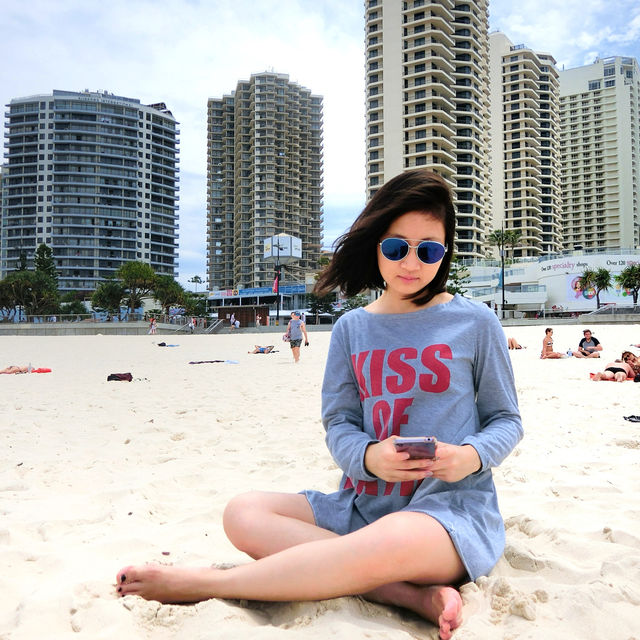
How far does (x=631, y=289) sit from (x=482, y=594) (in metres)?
65.7

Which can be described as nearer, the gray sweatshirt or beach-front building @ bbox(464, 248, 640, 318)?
the gray sweatshirt

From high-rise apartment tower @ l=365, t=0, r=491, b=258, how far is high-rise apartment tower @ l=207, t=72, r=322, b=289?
33920 millimetres

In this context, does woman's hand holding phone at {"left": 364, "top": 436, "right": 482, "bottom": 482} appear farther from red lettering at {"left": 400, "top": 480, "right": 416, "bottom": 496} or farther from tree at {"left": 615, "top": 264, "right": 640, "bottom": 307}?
tree at {"left": 615, "top": 264, "right": 640, "bottom": 307}

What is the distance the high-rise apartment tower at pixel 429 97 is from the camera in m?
68.6

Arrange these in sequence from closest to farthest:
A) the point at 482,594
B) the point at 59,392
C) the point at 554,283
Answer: the point at 482,594 < the point at 59,392 < the point at 554,283

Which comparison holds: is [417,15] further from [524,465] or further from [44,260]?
[524,465]

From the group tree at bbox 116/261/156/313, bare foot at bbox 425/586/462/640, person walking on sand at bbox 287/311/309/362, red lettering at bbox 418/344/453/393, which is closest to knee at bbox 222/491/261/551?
bare foot at bbox 425/586/462/640

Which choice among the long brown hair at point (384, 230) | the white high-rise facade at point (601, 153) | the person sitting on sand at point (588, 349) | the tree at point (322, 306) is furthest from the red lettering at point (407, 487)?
the white high-rise facade at point (601, 153)

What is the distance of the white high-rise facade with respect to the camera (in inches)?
4405

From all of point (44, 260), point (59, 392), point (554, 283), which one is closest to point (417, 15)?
point (554, 283)

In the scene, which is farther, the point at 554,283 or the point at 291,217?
the point at 291,217

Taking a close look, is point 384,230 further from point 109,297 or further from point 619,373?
point 109,297

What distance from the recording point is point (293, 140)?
11012 cm

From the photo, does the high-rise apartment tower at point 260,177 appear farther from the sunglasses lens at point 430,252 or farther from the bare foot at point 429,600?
the bare foot at point 429,600
